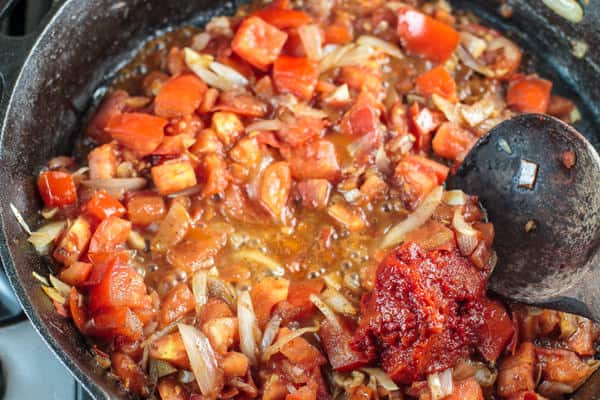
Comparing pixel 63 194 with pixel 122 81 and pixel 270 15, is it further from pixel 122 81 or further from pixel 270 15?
pixel 270 15

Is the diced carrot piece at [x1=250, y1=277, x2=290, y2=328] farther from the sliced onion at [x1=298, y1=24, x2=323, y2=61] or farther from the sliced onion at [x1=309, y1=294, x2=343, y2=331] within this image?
the sliced onion at [x1=298, y1=24, x2=323, y2=61]

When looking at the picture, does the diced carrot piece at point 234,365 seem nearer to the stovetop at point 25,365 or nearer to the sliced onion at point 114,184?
the stovetop at point 25,365

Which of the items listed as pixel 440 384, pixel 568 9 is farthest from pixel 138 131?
pixel 568 9

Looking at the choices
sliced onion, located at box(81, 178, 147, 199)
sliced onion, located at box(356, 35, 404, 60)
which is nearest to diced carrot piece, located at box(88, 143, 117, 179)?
Answer: sliced onion, located at box(81, 178, 147, 199)

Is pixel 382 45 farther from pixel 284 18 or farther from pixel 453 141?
pixel 453 141

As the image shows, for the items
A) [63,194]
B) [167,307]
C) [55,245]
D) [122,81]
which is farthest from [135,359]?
[122,81]
